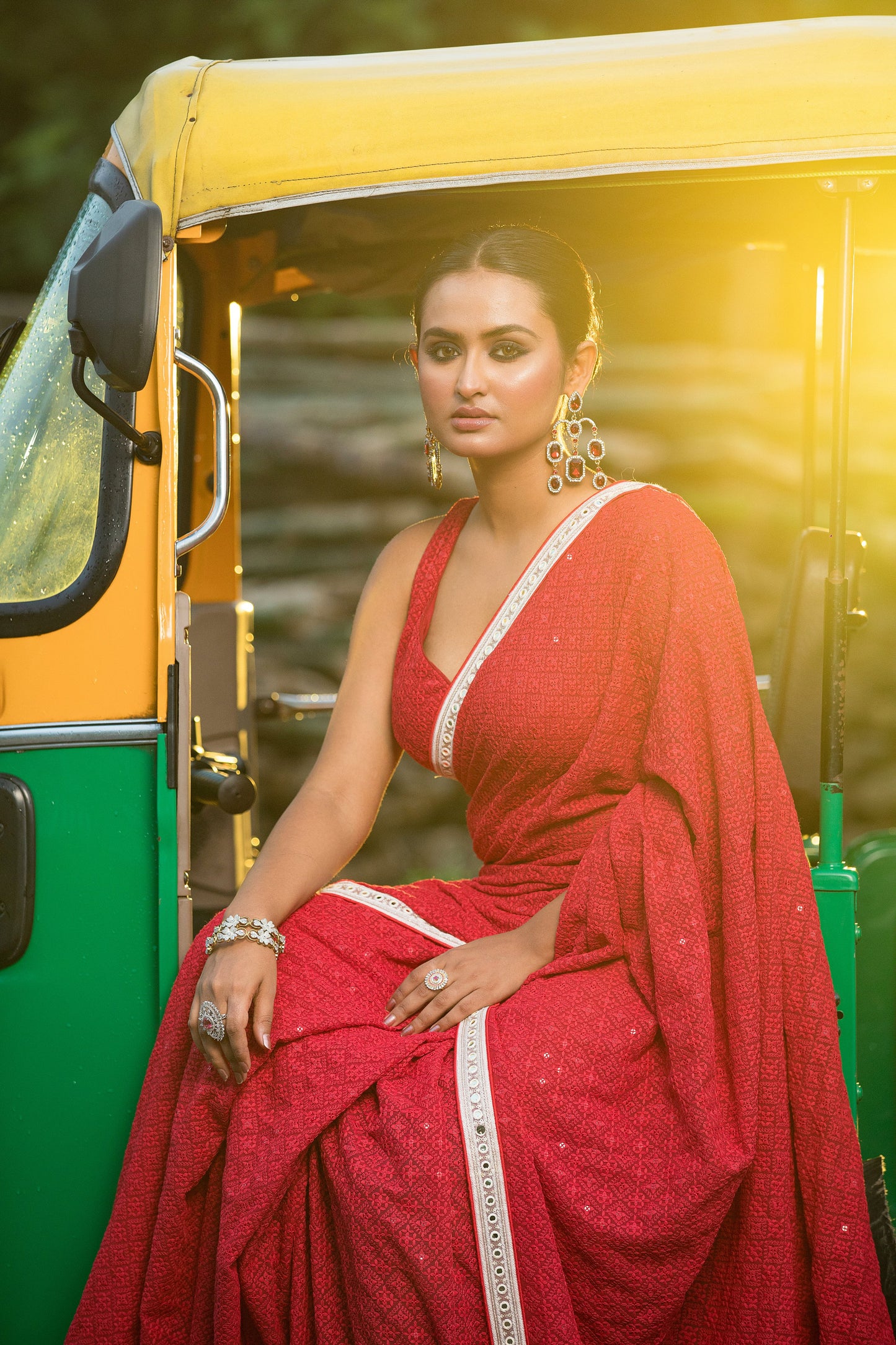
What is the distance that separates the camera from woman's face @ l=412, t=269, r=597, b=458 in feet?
5.96

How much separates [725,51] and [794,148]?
0.20 meters

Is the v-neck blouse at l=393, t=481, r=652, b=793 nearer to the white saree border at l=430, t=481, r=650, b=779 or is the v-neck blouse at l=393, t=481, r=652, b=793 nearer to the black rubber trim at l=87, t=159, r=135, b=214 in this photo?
the white saree border at l=430, t=481, r=650, b=779

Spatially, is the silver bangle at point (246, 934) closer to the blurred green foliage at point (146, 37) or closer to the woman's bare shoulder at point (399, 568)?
the woman's bare shoulder at point (399, 568)

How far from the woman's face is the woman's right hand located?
0.86m

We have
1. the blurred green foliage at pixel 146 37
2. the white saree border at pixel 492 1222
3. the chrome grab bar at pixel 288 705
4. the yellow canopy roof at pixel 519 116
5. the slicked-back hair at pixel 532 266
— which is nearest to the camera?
the white saree border at pixel 492 1222

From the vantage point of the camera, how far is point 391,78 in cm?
173

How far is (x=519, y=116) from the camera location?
166cm

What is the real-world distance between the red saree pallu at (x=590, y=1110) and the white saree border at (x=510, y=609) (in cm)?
11

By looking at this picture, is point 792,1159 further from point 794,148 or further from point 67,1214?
point 794,148

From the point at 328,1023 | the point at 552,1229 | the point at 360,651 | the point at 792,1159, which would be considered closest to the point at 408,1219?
the point at 552,1229

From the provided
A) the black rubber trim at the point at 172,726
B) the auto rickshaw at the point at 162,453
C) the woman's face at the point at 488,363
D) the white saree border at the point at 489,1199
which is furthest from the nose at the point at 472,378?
the white saree border at the point at 489,1199

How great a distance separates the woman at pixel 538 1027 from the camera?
139cm

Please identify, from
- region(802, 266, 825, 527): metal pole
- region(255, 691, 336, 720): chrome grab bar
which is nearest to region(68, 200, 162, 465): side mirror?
region(255, 691, 336, 720): chrome grab bar

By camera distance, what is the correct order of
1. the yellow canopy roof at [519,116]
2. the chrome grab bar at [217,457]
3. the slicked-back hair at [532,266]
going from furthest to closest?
A: the slicked-back hair at [532,266], the chrome grab bar at [217,457], the yellow canopy roof at [519,116]
